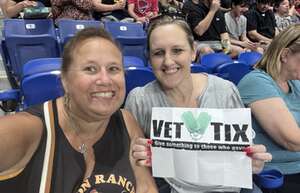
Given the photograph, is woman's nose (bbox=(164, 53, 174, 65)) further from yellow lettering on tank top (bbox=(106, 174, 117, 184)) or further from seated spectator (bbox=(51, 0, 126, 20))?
seated spectator (bbox=(51, 0, 126, 20))

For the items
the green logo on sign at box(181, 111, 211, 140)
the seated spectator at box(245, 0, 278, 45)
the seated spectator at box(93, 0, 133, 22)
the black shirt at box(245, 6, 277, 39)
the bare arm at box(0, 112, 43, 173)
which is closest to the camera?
the bare arm at box(0, 112, 43, 173)

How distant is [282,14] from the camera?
21.1 feet

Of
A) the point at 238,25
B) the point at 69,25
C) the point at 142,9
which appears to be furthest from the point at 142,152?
the point at 238,25

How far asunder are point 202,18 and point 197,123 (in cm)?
337

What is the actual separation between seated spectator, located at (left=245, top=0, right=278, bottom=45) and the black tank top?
4704mm

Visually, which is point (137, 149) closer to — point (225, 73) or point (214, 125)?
point (214, 125)

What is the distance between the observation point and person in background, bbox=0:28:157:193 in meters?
1.10

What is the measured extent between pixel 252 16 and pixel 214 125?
4805 millimetres

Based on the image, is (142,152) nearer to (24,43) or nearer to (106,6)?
(24,43)

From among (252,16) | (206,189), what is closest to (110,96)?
(206,189)

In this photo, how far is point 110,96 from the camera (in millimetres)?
1216

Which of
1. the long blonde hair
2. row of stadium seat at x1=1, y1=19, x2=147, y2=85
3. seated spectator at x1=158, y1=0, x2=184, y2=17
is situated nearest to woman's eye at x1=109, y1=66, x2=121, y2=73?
the long blonde hair

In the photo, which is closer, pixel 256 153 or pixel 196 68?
pixel 256 153

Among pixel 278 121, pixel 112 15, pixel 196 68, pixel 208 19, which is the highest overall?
pixel 112 15
